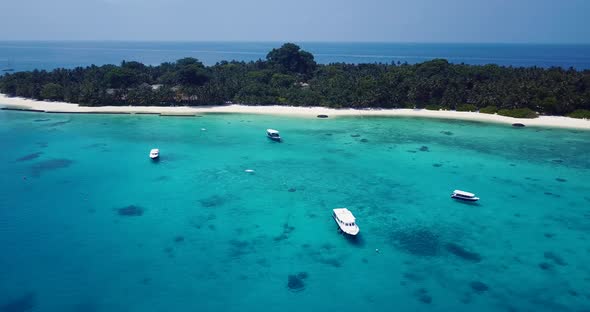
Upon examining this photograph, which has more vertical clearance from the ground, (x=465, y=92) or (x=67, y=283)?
(x=465, y=92)

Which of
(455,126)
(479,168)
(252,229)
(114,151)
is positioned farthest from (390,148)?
(114,151)

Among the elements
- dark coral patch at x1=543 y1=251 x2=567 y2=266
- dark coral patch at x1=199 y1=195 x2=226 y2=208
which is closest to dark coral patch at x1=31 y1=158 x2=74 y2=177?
dark coral patch at x1=199 y1=195 x2=226 y2=208

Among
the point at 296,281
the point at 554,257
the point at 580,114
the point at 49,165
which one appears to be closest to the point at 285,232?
the point at 296,281

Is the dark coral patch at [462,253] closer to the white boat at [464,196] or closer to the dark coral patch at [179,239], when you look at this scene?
the white boat at [464,196]

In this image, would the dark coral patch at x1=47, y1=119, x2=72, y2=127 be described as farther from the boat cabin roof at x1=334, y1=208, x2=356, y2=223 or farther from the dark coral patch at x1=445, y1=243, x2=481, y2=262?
the dark coral patch at x1=445, y1=243, x2=481, y2=262

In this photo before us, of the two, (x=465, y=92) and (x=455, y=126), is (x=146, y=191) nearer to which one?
(x=455, y=126)

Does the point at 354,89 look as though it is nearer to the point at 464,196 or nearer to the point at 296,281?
the point at 464,196
